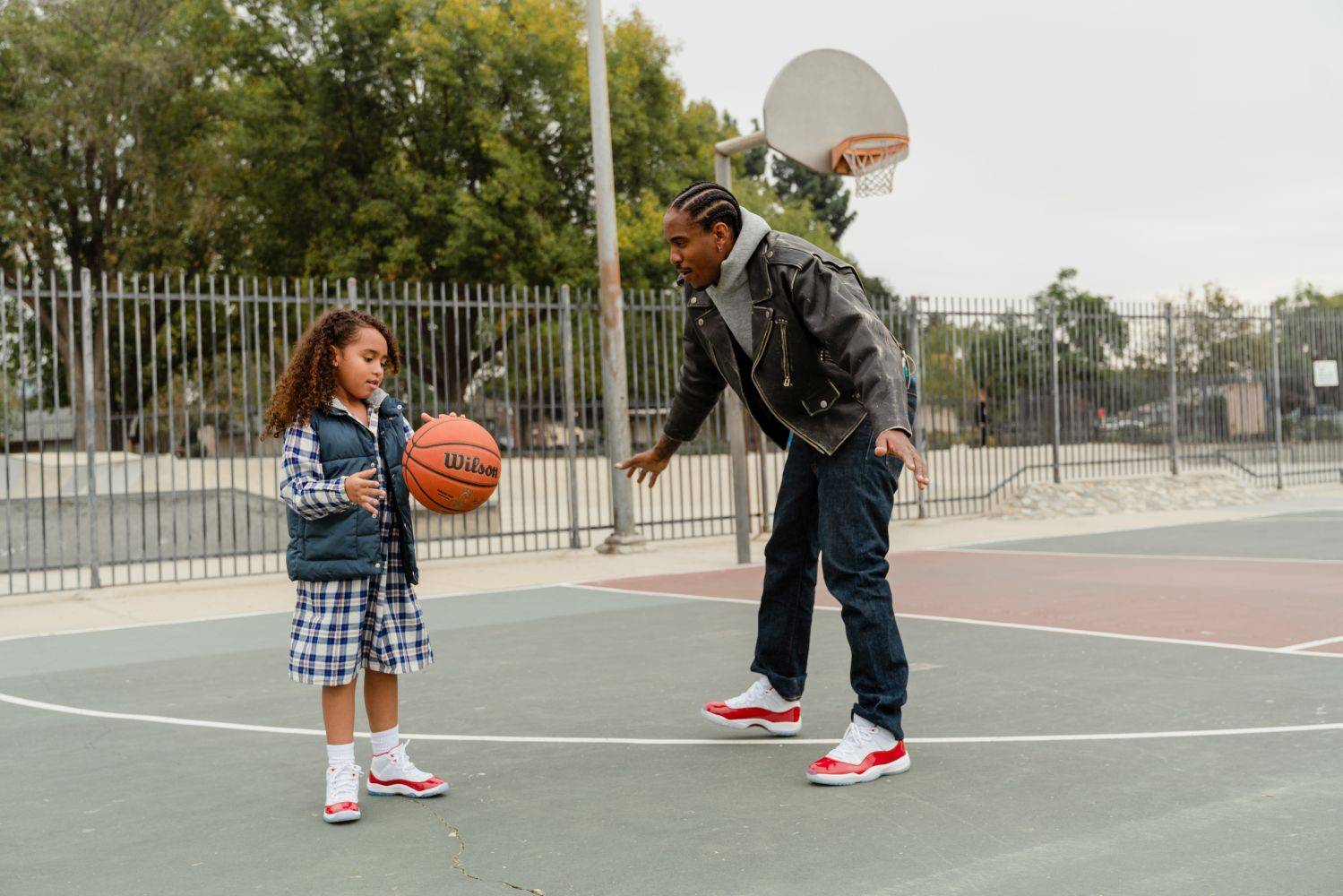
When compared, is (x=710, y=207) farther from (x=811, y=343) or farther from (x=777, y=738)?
(x=777, y=738)

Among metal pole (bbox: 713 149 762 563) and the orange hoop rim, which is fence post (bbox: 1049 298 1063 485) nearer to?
the orange hoop rim

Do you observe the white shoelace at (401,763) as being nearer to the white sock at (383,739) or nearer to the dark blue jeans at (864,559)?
the white sock at (383,739)

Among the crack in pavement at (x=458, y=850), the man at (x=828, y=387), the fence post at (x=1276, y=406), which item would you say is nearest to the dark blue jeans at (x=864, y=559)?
the man at (x=828, y=387)

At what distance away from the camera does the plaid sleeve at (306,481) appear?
3838 millimetres

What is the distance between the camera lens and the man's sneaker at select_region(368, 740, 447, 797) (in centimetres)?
416

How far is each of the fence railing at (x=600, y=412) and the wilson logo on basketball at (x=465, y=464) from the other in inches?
301

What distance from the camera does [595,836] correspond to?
11.9 feet

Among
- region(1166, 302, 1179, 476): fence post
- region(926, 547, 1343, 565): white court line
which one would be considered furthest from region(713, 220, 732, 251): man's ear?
region(1166, 302, 1179, 476): fence post

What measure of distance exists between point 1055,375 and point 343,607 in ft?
48.5

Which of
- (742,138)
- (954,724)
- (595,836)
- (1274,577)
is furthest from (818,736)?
(742,138)

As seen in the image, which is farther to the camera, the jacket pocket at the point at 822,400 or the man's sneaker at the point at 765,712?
the man's sneaker at the point at 765,712

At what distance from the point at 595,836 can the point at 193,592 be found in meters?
8.58

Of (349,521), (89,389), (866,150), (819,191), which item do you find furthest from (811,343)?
(819,191)

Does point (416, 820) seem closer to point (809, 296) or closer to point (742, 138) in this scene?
point (809, 296)
